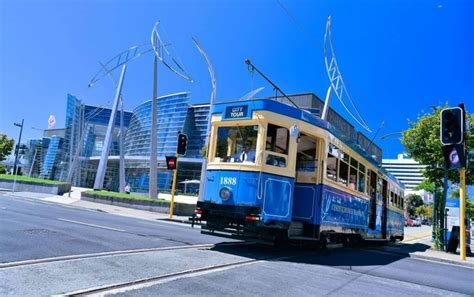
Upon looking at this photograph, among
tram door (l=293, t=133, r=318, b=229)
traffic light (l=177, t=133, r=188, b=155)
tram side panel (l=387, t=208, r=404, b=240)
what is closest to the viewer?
tram door (l=293, t=133, r=318, b=229)

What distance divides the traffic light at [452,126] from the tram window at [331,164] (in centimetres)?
442

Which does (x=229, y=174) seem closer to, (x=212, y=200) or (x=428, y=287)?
(x=212, y=200)

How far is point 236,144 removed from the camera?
9.44 metres

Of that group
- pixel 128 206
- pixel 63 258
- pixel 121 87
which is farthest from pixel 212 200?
pixel 121 87

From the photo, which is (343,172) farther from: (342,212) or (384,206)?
(384,206)

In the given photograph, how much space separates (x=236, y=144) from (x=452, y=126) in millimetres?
7536

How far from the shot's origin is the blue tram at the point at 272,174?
8.64 m

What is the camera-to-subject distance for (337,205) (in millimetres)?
10781

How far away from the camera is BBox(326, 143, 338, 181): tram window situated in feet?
33.4

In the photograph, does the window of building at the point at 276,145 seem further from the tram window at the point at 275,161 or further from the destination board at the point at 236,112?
the destination board at the point at 236,112

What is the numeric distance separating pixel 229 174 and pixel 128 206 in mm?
17770

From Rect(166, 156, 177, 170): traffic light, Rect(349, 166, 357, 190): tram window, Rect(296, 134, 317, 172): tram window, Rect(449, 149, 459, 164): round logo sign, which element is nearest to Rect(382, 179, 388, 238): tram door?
Rect(449, 149, 459, 164): round logo sign

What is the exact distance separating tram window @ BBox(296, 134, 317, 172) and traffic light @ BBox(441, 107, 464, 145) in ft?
17.5

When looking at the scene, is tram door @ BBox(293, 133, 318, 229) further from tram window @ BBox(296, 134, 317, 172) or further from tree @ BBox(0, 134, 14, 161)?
tree @ BBox(0, 134, 14, 161)
